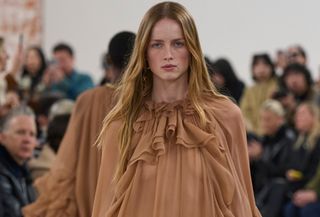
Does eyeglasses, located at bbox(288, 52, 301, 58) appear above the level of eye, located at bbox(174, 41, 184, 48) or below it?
below

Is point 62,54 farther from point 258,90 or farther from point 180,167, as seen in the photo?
point 180,167

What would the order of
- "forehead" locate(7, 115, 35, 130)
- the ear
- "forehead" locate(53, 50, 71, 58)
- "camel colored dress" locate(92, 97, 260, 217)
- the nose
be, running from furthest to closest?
1. "forehead" locate(53, 50, 71, 58)
2. "forehead" locate(7, 115, 35, 130)
3. the ear
4. the nose
5. "camel colored dress" locate(92, 97, 260, 217)

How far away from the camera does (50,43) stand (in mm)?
13422

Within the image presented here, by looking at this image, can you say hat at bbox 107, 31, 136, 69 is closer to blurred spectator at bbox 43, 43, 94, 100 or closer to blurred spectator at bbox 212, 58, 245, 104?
blurred spectator at bbox 212, 58, 245, 104

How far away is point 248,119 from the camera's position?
10.3 metres

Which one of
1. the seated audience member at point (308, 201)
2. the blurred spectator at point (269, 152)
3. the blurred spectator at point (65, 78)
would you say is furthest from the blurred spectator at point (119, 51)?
the blurred spectator at point (65, 78)

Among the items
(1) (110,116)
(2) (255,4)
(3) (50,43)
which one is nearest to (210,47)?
(2) (255,4)

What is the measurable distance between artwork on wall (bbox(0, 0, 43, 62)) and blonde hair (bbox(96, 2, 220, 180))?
345 inches

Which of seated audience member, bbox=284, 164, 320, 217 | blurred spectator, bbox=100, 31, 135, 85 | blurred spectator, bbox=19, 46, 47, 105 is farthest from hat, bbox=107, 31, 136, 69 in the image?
blurred spectator, bbox=19, 46, 47, 105

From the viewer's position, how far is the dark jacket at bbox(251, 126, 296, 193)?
8.54 m

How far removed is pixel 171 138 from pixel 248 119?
20.1 feet

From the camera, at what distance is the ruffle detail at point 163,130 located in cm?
416

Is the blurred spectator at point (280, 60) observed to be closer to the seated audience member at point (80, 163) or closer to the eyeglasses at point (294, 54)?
the eyeglasses at point (294, 54)

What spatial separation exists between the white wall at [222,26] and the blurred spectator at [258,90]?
34.7 inches
